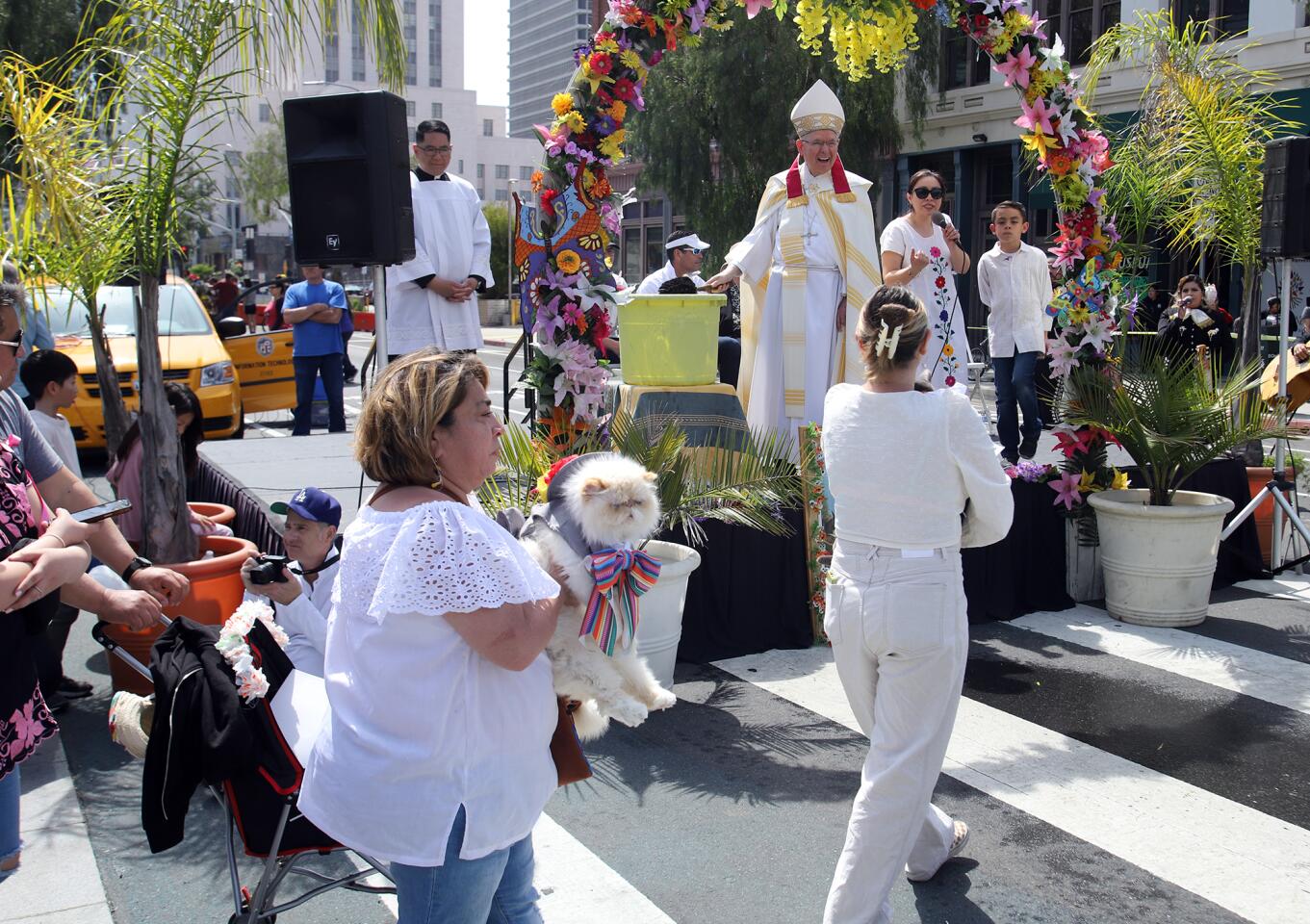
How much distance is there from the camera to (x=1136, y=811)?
13.9 ft

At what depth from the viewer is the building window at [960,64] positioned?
86.2ft

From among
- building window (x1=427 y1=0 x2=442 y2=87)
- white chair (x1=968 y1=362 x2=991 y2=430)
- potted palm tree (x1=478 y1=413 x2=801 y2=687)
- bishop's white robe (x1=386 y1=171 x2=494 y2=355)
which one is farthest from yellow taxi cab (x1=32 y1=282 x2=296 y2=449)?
building window (x1=427 y1=0 x2=442 y2=87)

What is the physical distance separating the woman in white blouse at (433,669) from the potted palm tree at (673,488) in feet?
9.09

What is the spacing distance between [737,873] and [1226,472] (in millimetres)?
5204

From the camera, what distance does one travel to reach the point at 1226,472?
7.54 m

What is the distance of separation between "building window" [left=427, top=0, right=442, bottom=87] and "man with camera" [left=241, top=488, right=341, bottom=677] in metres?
171

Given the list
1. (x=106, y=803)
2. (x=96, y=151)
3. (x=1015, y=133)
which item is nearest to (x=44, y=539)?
(x=106, y=803)

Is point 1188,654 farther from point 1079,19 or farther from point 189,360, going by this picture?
point 1079,19

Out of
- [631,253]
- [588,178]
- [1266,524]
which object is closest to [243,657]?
[588,178]

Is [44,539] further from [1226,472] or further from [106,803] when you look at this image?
[1226,472]

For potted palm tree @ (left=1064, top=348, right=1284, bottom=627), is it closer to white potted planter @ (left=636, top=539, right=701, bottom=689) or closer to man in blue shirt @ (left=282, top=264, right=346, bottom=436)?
white potted planter @ (left=636, top=539, right=701, bottom=689)

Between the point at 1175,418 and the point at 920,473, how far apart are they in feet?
12.8

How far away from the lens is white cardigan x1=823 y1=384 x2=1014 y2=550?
3287mm

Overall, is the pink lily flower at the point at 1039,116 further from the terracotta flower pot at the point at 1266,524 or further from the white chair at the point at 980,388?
the white chair at the point at 980,388
